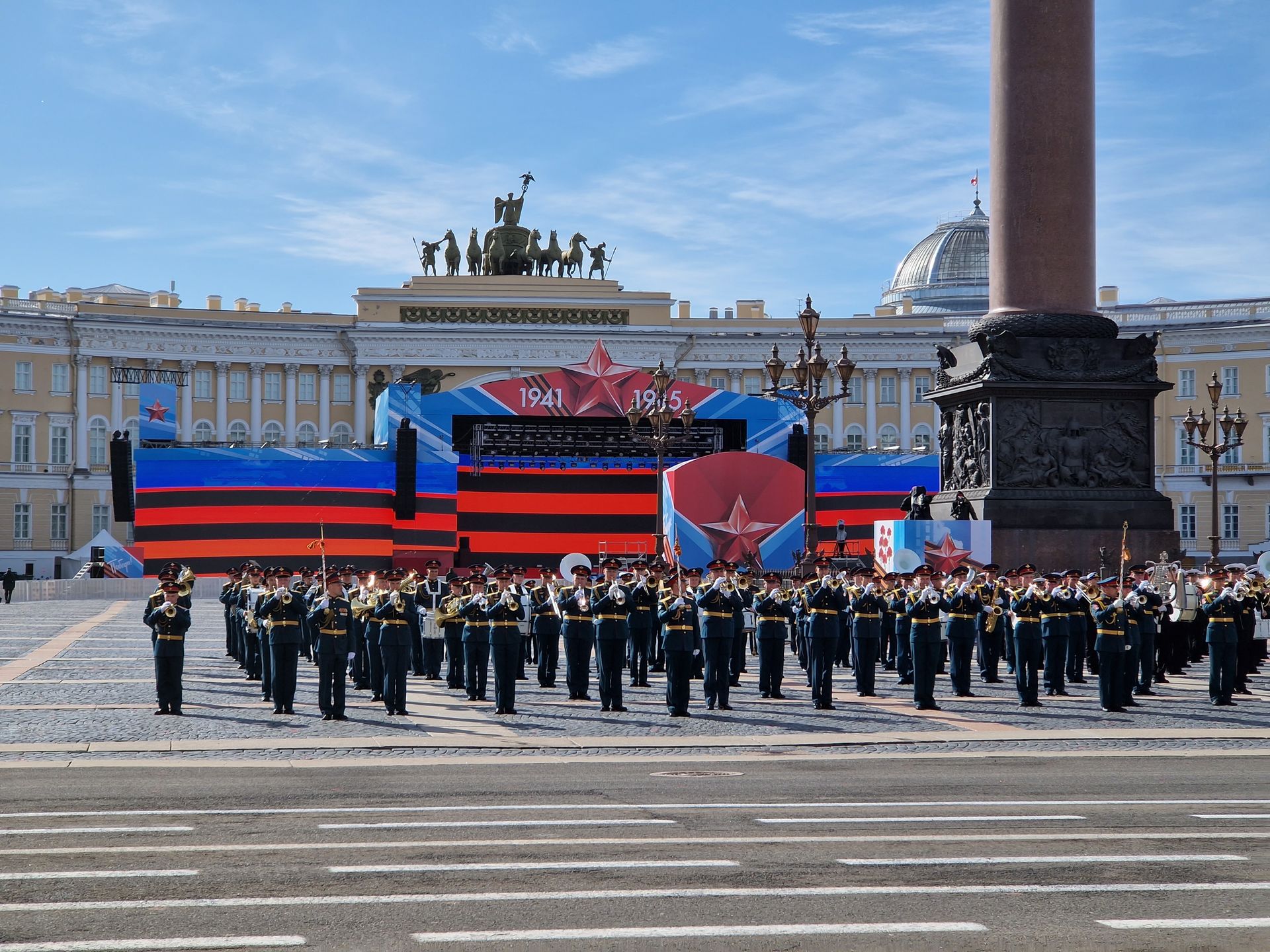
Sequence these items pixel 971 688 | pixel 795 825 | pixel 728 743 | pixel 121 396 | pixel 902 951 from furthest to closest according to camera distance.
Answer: pixel 121 396 < pixel 971 688 < pixel 728 743 < pixel 795 825 < pixel 902 951

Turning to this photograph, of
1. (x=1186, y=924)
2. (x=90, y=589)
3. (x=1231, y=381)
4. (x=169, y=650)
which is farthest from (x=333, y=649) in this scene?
(x=1231, y=381)

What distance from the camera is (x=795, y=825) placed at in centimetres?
1013

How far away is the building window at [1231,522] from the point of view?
79.3 metres

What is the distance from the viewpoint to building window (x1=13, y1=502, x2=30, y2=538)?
77375 mm

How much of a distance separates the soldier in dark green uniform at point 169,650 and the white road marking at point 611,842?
26.8 feet

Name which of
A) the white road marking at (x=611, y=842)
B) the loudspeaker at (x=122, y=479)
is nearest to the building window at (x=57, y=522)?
the loudspeaker at (x=122, y=479)

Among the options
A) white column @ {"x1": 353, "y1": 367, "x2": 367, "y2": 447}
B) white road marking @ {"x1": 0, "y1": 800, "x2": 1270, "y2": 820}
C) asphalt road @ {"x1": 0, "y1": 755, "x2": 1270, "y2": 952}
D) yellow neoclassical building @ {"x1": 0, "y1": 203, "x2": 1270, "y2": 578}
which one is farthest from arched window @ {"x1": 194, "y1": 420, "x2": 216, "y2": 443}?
white road marking @ {"x1": 0, "y1": 800, "x2": 1270, "y2": 820}

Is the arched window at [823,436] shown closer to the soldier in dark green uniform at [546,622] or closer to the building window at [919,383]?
the building window at [919,383]

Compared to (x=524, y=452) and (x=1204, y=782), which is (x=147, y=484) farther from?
(x=1204, y=782)

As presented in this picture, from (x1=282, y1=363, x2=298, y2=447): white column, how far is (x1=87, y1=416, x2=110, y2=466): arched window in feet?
29.7

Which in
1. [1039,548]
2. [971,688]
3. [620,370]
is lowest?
[971,688]

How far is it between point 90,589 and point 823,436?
1636 inches

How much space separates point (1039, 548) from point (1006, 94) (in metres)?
6.74

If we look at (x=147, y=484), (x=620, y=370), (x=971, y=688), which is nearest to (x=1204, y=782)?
(x=971, y=688)
